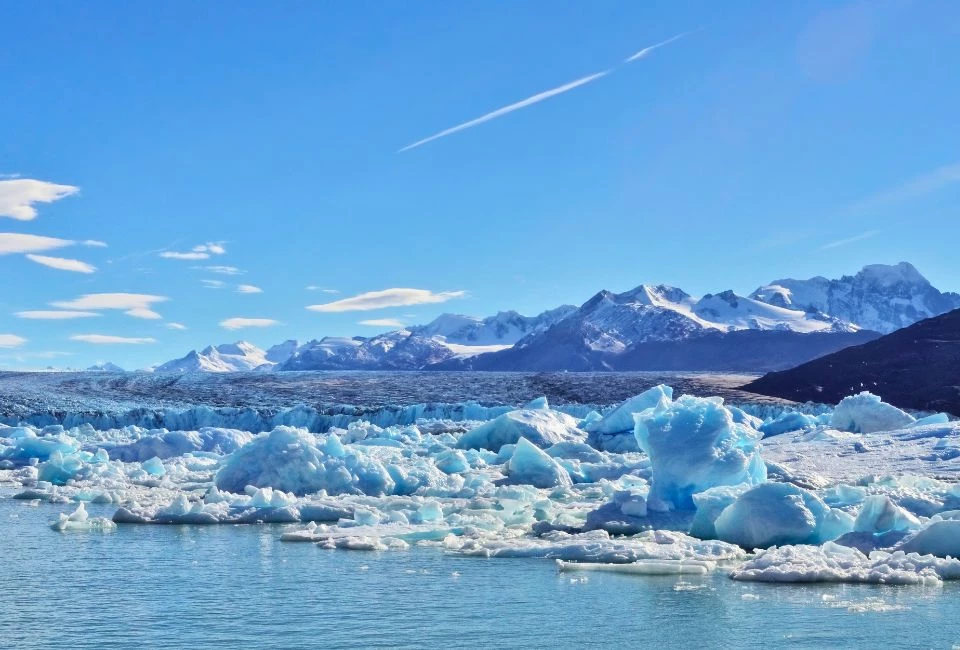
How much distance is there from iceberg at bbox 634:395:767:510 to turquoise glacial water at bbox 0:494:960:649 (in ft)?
10.0

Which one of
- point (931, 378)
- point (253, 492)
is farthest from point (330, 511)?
point (931, 378)

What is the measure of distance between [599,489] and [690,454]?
14.7 ft

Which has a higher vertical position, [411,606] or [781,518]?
[781,518]

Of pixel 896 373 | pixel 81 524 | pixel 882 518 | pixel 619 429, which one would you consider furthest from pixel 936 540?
pixel 896 373

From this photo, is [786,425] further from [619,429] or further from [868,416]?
[619,429]

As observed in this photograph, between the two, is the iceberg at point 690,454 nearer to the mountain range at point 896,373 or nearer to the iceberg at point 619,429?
the iceberg at point 619,429

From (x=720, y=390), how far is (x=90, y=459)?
42012mm

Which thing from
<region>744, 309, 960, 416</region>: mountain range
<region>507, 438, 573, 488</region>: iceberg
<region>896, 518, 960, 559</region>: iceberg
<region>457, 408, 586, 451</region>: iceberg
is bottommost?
<region>896, 518, 960, 559</region>: iceberg

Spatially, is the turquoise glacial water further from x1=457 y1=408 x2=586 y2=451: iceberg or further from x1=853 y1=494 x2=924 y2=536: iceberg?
x1=457 y1=408 x2=586 y2=451: iceberg

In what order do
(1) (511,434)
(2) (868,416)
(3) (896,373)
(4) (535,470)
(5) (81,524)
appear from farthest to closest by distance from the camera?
(3) (896,373) < (1) (511,434) < (2) (868,416) < (4) (535,470) < (5) (81,524)

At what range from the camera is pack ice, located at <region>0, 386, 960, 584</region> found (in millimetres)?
12023

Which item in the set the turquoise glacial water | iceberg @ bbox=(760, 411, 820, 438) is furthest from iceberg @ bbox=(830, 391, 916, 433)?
the turquoise glacial water

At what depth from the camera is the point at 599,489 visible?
61.6 ft

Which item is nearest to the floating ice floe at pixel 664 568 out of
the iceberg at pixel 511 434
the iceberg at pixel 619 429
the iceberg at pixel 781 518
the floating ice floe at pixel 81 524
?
the iceberg at pixel 781 518
